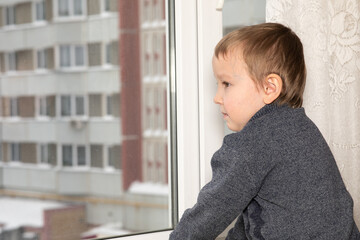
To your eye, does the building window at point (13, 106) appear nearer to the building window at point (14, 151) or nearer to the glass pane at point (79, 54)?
the building window at point (14, 151)

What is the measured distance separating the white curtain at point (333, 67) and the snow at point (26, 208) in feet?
5.80

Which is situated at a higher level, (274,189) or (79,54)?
(79,54)

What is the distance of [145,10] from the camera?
295cm

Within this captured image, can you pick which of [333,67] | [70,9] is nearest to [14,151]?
[70,9]

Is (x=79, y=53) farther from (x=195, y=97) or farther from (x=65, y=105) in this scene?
(x=195, y=97)

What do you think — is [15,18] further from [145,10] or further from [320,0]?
[320,0]

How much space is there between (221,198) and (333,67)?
57 centimetres

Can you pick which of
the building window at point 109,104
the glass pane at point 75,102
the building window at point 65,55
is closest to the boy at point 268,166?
the glass pane at point 75,102

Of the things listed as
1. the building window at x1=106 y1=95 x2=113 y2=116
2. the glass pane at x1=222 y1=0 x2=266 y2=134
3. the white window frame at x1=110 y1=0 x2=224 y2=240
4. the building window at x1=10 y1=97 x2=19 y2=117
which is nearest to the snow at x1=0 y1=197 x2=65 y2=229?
the building window at x1=10 y1=97 x2=19 y2=117

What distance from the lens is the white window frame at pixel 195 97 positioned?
1256 mm

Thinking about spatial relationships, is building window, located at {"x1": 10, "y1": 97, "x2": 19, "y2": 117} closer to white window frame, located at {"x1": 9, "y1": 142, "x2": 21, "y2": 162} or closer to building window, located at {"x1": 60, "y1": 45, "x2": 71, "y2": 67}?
white window frame, located at {"x1": 9, "y1": 142, "x2": 21, "y2": 162}

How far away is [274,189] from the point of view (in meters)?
0.93

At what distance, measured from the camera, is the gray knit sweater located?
924 millimetres

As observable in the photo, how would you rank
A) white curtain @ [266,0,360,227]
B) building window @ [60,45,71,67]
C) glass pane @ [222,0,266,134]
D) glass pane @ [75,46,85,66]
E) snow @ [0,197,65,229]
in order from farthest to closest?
glass pane @ [75,46,85,66]
building window @ [60,45,71,67]
snow @ [0,197,65,229]
glass pane @ [222,0,266,134]
white curtain @ [266,0,360,227]
